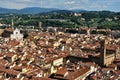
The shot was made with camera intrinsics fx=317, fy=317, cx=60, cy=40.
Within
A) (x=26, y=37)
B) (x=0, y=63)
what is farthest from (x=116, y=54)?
(x=26, y=37)

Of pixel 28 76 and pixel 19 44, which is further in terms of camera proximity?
pixel 19 44

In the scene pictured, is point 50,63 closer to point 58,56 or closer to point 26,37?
point 58,56

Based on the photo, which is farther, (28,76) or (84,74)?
(84,74)

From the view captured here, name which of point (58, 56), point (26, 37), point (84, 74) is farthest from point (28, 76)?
point (26, 37)

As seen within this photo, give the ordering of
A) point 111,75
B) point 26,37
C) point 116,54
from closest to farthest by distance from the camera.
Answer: point 111,75, point 116,54, point 26,37

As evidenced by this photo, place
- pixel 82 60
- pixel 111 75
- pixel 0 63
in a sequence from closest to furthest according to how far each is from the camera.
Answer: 1. pixel 111 75
2. pixel 0 63
3. pixel 82 60

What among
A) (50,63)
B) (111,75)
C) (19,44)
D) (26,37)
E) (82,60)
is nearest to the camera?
(111,75)

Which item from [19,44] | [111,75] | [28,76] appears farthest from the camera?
[19,44]

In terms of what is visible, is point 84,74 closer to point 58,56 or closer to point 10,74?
point 10,74
